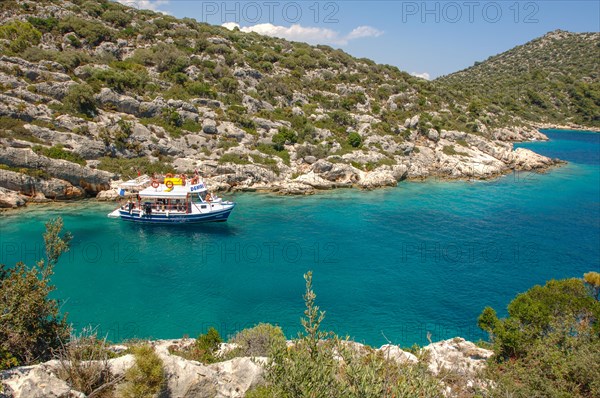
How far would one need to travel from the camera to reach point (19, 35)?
182 feet

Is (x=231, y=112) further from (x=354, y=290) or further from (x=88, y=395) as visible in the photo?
(x=88, y=395)

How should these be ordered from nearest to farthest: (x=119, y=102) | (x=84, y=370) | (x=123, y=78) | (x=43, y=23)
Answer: (x=84, y=370) → (x=119, y=102) → (x=123, y=78) → (x=43, y=23)

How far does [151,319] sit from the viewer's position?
2148 cm

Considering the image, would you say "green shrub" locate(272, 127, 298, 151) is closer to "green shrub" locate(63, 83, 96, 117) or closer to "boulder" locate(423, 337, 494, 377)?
Result: "green shrub" locate(63, 83, 96, 117)

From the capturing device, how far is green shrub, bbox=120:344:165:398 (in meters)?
9.39

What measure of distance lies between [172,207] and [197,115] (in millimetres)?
22951

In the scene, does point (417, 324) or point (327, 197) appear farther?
point (327, 197)

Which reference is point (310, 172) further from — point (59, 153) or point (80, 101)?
point (80, 101)

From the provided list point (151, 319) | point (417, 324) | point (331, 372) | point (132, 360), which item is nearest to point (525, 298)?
point (417, 324)

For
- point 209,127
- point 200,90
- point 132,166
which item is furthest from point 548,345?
point 200,90

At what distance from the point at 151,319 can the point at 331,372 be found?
56.0 ft

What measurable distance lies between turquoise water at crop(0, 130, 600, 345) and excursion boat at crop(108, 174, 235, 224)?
124cm

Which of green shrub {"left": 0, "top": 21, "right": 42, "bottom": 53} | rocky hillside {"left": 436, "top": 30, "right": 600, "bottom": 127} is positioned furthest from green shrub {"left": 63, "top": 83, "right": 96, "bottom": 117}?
rocky hillside {"left": 436, "top": 30, "right": 600, "bottom": 127}

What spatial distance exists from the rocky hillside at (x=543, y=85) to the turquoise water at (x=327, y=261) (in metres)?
57.2
